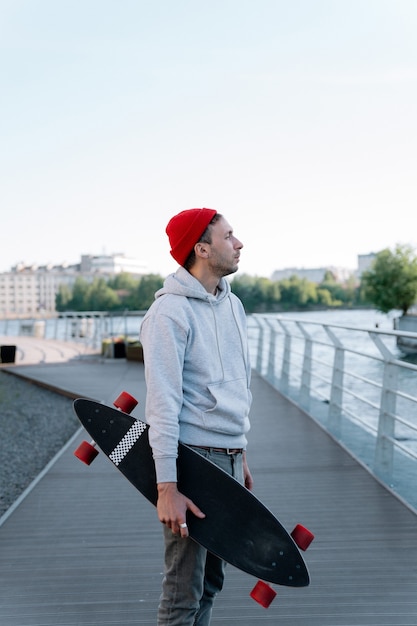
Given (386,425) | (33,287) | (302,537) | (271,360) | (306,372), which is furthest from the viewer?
(33,287)

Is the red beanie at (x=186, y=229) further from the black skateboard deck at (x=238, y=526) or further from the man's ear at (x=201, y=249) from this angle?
the black skateboard deck at (x=238, y=526)

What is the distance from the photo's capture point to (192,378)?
71.1 inches

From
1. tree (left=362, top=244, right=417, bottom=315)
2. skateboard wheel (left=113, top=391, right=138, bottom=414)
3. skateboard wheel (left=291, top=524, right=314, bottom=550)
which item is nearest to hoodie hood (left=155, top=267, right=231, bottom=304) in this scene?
skateboard wheel (left=113, top=391, right=138, bottom=414)

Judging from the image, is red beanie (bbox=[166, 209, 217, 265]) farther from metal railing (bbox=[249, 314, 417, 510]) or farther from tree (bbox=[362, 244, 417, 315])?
tree (bbox=[362, 244, 417, 315])

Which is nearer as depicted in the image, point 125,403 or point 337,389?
point 125,403

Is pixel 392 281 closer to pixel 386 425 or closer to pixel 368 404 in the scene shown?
pixel 368 404

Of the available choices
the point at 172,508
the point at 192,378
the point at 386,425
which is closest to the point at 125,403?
the point at 192,378

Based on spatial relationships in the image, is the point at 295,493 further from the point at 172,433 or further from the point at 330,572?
the point at 172,433

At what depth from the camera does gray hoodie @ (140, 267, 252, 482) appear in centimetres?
171

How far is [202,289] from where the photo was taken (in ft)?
6.02

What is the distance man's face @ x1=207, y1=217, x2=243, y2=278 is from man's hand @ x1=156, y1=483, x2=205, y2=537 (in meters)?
0.57

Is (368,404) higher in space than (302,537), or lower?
lower

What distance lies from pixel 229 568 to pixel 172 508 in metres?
1.31

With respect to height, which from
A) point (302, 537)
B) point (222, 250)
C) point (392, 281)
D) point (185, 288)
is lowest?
point (302, 537)
